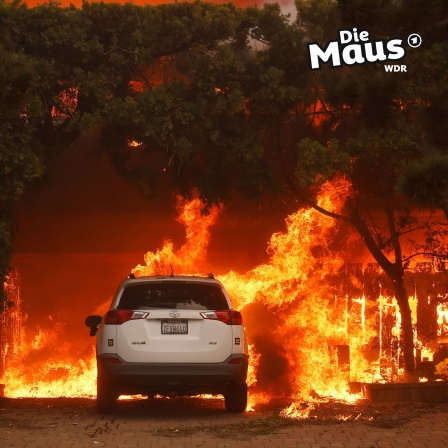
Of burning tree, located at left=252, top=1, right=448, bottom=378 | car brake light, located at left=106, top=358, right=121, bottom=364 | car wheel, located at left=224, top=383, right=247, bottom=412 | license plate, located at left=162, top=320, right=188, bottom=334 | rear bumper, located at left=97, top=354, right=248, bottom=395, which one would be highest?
burning tree, located at left=252, top=1, right=448, bottom=378

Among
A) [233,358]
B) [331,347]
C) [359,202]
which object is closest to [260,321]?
[331,347]

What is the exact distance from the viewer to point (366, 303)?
21328 millimetres

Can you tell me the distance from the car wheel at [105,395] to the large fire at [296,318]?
5.73m

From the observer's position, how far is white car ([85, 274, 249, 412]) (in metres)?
12.7

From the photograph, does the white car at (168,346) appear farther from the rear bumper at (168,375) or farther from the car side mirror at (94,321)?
the car side mirror at (94,321)

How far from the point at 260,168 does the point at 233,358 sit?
19.3ft

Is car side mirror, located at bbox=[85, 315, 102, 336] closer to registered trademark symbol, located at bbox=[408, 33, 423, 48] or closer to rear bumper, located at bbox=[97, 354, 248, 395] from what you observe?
rear bumper, located at bbox=[97, 354, 248, 395]

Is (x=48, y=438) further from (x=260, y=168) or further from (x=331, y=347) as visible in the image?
(x=331, y=347)

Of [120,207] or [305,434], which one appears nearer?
[305,434]

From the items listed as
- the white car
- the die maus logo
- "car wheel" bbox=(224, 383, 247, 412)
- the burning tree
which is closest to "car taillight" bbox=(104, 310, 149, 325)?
the white car

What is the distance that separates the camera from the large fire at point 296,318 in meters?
19.5

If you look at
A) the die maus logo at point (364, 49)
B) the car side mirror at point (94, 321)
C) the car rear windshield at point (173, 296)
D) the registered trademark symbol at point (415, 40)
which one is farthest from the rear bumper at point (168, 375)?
the die maus logo at point (364, 49)

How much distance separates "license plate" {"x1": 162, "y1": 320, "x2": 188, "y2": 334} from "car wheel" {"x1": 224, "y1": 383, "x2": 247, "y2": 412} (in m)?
1.09

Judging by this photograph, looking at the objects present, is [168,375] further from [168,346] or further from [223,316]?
Result: [223,316]
